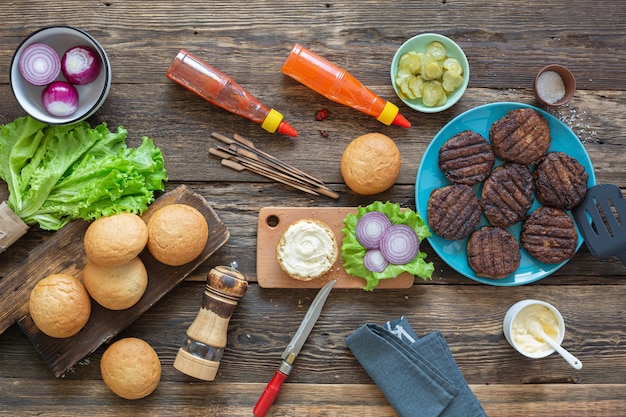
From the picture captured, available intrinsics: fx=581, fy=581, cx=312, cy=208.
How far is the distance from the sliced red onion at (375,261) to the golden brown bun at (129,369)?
0.92 metres

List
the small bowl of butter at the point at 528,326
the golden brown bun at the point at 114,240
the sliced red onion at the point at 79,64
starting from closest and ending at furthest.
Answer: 1. the golden brown bun at the point at 114,240
2. the sliced red onion at the point at 79,64
3. the small bowl of butter at the point at 528,326

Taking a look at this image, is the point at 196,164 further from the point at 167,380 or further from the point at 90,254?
the point at 167,380

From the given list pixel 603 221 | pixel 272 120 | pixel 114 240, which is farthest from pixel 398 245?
pixel 114 240

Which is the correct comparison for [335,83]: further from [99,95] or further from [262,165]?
[99,95]

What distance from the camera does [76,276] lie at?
7.46 ft

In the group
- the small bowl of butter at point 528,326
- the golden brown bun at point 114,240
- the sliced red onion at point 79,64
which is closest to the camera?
the golden brown bun at point 114,240

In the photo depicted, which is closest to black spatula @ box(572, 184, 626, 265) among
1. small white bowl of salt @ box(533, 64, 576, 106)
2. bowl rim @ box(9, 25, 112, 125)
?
small white bowl of salt @ box(533, 64, 576, 106)

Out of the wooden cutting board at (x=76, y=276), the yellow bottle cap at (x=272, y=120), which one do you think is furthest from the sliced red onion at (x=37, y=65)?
the yellow bottle cap at (x=272, y=120)

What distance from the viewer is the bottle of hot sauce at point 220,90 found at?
2.33 m

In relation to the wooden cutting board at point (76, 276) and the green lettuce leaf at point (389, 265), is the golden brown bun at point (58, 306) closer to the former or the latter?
the wooden cutting board at point (76, 276)

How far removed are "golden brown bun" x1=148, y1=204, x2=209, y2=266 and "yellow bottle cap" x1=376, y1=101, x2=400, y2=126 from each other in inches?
32.5

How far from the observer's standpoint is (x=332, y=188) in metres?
2.42

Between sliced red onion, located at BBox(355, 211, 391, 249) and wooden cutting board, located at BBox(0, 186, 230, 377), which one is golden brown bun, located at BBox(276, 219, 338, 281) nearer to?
sliced red onion, located at BBox(355, 211, 391, 249)

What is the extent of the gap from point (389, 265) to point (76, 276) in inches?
48.4
